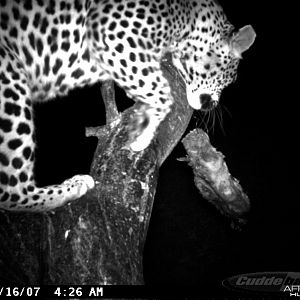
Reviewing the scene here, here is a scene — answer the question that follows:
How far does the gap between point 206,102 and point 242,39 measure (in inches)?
24.2

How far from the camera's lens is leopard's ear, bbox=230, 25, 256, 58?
11.8 feet

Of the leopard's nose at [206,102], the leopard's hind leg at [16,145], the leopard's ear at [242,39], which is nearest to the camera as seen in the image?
the leopard's hind leg at [16,145]

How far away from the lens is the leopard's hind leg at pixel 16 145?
266cm

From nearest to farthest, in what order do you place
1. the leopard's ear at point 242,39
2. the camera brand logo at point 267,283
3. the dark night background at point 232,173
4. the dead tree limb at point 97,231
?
1. the dead tree limb at point 97,231
2. the camera brand logo at point 267,283
3. the leopard's ear at point 242,39
4. the dark night background at point 232,173

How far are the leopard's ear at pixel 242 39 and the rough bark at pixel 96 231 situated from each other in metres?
1.12

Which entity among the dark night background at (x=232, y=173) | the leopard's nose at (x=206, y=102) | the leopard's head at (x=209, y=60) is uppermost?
the leopard's head at (x=209, y=60)

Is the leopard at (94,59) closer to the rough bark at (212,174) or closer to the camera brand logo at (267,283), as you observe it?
the rough bark at (212,174)

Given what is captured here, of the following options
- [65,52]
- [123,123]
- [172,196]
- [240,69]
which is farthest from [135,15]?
[240,69]

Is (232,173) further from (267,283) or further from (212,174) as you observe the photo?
(267,283)

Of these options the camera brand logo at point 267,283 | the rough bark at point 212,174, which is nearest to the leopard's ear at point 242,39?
the rough bark at point 212,174

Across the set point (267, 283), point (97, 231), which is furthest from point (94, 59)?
point (267, 283)

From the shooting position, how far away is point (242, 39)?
3.64 metres

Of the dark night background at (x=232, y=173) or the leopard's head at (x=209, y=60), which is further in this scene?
the dark night background at (x=232, y=173)

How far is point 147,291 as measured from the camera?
248cm
